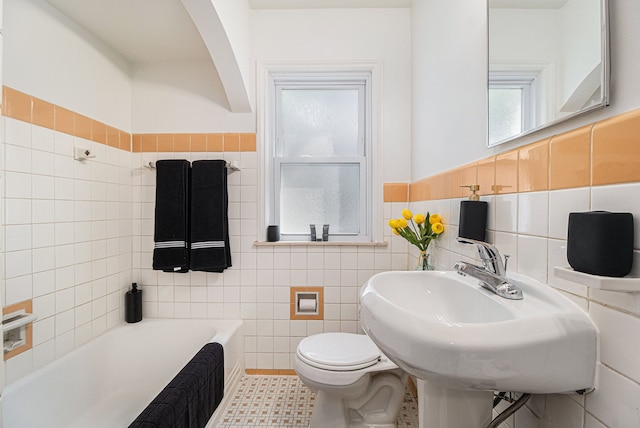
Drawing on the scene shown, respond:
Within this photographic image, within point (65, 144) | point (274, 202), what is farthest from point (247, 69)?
point (65, 144)

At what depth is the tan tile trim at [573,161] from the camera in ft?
1.77

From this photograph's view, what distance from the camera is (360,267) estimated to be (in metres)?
1.95

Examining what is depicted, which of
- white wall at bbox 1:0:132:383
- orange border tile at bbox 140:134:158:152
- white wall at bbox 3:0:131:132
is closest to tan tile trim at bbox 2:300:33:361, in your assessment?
white wall at bbox 1:0:132:383

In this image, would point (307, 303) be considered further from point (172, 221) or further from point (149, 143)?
point (149, 143)

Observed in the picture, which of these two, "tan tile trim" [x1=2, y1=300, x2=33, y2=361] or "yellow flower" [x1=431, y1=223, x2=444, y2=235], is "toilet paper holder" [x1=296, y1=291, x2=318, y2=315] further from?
"tan tile trim" [x1=2, y1=300, x2=33, y2=361]

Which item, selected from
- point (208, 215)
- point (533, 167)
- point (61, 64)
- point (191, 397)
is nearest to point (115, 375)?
point (191, 397)

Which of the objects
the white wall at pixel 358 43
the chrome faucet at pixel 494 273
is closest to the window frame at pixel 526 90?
the chrome faucet at pixel 494 273

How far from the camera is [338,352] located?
1392 millimetres

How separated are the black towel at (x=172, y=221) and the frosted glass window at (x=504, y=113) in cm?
167

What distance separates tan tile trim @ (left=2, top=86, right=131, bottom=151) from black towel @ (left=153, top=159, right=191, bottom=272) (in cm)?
33

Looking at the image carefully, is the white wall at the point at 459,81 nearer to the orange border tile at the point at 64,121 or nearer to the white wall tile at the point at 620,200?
the white wall tile at the point at 620,200

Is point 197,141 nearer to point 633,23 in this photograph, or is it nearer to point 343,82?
point 343,82

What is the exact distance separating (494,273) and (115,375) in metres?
2.04

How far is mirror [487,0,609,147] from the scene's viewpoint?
0.62m
